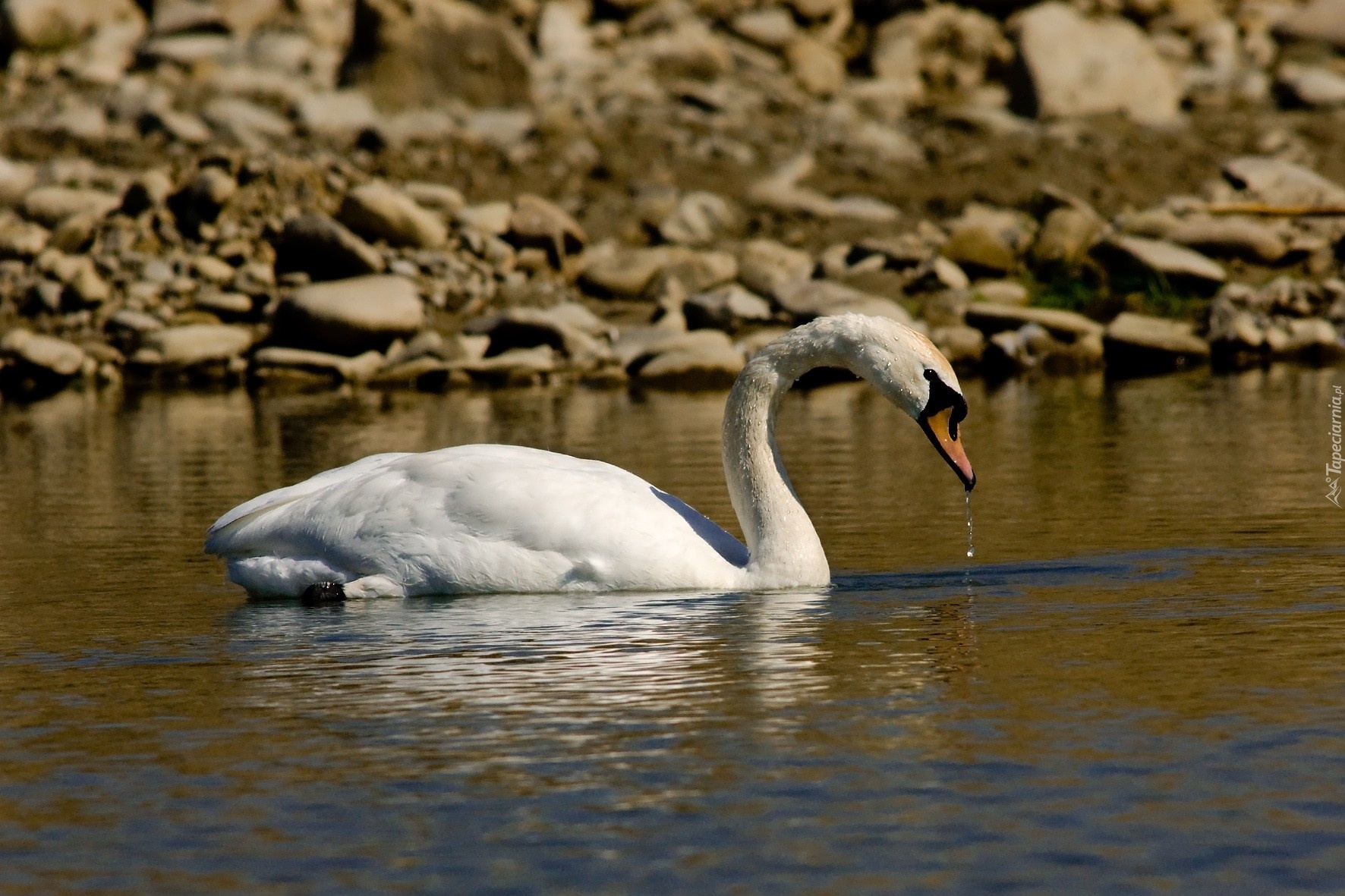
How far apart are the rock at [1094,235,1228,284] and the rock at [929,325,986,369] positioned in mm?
2577

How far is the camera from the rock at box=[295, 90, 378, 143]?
30.7 metres

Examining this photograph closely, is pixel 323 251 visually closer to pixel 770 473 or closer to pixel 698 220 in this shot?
pixel 698 220

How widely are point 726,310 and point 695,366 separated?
5.69ft

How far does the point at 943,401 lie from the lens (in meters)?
9.51

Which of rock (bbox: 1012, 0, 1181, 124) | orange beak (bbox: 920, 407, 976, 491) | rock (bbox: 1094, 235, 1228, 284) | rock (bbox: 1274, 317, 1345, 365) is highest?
rock (bbox: 1012, 0, 1181, 124)

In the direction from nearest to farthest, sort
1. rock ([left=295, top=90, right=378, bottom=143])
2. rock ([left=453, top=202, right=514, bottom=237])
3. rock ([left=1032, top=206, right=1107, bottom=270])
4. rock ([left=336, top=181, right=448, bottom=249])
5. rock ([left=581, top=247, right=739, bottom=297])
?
rock ([left=581, top=247, right=739, bottom=297])
rock ([left=1032, top=206, right=1107, bottom=270])
rock ([left=336, top=181, right=448, bottom=249])
rock ([left=453, top=202, right=514, bottom=237])
rock ([left=295, top=90, right=378, bottom=143])

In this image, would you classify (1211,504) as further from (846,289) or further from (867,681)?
(846,289)

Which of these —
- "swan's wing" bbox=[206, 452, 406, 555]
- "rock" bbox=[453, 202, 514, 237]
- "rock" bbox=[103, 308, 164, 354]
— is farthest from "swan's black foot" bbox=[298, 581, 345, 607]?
"rock" bbox=[453, 202, 514, 237]

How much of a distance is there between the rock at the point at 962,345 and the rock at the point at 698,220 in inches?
186

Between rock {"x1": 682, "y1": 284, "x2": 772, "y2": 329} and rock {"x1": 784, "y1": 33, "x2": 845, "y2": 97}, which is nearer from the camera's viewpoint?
rock {"x1": 682, "y1": 284, "x2": 772, "y2": 329}

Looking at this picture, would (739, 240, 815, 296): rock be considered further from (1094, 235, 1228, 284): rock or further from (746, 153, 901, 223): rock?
(1094, 235, 1228, 284): rock

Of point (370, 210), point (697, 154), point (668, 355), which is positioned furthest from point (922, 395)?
point (697, 154)

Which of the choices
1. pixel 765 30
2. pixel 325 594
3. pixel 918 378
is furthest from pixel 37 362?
pixel 918 378

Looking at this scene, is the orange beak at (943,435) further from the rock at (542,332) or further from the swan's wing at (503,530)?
the rock at (542,332)
